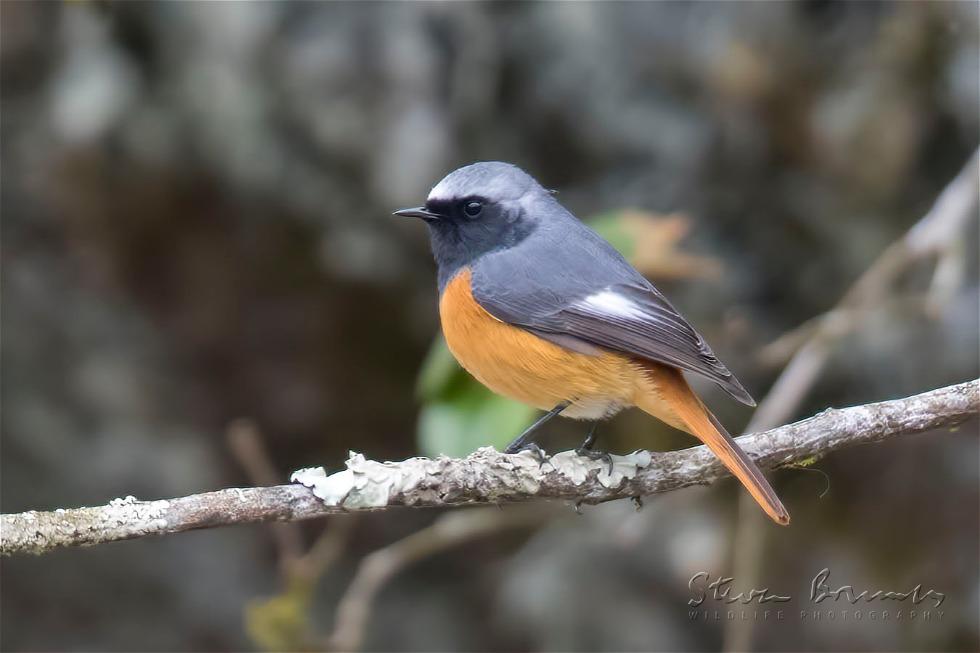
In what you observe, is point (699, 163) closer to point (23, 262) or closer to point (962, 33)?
point (962, 33)

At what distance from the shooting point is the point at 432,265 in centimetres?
462

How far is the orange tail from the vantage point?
104 inches

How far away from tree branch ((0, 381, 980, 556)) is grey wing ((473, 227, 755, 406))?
0.79 ft

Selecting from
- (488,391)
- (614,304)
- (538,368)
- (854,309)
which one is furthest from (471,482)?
(854,309)

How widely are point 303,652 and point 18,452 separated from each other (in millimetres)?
1853

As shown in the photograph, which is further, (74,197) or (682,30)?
(74,197)

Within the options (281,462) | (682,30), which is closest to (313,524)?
(281,462)

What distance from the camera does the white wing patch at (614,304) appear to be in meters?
3.05

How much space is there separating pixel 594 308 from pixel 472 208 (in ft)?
1.77

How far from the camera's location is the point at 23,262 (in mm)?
4809

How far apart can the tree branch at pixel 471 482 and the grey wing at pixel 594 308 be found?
24 cm

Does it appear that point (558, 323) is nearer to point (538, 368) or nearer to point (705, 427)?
point (538, 368)
